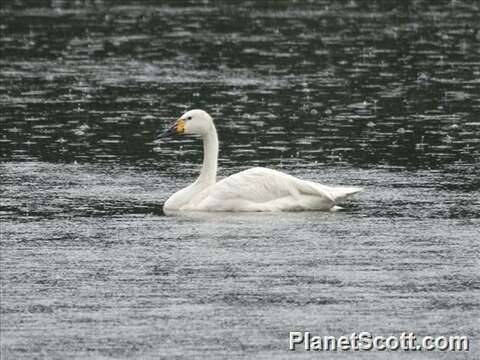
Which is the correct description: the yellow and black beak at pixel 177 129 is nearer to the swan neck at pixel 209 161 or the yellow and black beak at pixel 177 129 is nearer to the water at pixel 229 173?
the swan neck at pixel 209 161

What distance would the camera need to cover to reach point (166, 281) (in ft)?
38.8

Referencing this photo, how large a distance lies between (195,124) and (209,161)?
55 cm

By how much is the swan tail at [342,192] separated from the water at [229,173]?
19 centimetres

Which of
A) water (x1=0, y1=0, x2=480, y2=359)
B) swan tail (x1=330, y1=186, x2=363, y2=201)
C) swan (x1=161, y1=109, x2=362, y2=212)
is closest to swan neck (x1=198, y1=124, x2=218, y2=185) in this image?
swan (x1=161, y1=109, x2=362, y2=212)

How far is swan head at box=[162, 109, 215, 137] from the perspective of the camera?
16.3 m

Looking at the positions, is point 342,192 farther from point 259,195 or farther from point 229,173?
point 229,173

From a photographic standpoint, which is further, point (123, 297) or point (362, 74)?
point (362, 74)

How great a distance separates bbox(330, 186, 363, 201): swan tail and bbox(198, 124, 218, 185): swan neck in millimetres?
1383

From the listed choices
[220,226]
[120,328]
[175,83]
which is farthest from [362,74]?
[120,328]

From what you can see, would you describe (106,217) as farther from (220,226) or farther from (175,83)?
(175,83)

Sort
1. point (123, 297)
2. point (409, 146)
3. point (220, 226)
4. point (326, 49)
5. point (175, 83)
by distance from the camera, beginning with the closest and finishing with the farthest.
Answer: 1. point (123, 297)
2. point (220, 226)
3. point (409, 146)
4. point (175, 83)
5. point (326, 49)

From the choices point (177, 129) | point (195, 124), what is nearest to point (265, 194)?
point (195, 124)

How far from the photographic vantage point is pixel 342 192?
15086 mm

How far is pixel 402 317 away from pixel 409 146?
8.53m
